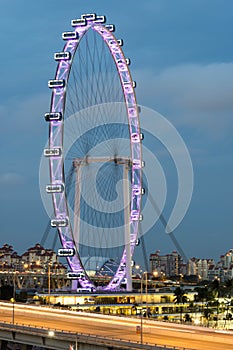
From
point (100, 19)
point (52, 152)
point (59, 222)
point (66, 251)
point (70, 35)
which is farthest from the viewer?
point (100, 19)

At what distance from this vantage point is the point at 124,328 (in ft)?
139

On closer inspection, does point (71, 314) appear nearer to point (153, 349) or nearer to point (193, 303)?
point (153, 349)

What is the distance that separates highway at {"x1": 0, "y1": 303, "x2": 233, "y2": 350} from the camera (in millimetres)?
35969

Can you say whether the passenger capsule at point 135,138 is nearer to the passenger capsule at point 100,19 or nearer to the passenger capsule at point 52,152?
the passenger capsule at point 52,152

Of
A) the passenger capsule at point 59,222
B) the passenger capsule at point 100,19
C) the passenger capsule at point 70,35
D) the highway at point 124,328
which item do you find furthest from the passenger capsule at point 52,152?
the highway at point 124,328

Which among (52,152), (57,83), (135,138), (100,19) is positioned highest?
(100,19)

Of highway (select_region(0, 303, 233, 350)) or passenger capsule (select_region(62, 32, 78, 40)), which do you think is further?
passenger capsule (select_region(62, 32, 78, 40))

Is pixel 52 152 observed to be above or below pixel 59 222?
above

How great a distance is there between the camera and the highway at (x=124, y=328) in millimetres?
35969

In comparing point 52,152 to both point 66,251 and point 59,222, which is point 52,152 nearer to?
point 59,222

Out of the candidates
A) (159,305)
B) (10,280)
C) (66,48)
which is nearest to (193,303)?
(159,305)

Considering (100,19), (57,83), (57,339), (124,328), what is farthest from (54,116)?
(57,339)

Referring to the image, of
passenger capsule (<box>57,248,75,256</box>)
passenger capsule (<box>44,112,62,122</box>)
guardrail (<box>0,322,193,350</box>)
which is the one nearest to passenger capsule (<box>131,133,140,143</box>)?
passenger capsule (<box>44,112,62,122</box>)

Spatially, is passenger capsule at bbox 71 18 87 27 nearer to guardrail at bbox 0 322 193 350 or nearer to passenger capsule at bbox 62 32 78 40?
passenger capsule at bbox 62 32 78 40
